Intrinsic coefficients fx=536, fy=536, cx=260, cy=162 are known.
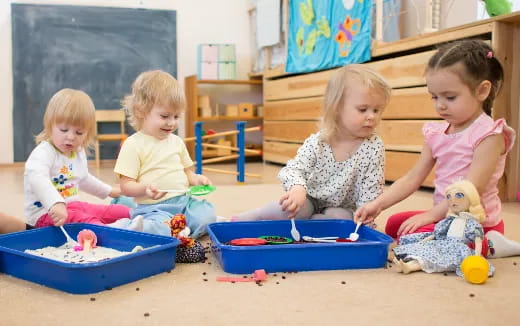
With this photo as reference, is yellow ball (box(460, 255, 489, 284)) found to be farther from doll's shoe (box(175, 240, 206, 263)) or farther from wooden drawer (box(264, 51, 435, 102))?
wooden drawer (box(264, 51, 435, 102))

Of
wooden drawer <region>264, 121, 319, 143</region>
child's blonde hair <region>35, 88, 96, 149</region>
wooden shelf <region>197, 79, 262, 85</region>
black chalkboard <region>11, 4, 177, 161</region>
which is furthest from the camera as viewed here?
wooden shelf <region>197, 79, 262, 85</region>

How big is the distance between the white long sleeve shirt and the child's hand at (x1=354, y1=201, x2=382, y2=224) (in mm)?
737

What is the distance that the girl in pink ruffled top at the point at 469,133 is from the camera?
134 cm

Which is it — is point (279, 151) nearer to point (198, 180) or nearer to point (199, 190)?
point (198, 180)

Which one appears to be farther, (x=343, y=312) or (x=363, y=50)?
(x=363, y=50)

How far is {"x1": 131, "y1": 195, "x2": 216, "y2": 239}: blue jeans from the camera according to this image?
1.49 meters

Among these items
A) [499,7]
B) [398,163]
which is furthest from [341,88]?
[398,163]

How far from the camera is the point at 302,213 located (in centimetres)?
155

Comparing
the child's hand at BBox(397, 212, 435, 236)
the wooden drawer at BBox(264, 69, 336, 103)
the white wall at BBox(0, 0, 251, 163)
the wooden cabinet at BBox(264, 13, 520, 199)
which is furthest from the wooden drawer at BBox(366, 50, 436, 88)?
the white wall at BBox(0, 0, 251, 163)

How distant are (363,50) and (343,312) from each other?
2.33 m

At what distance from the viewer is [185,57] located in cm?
466

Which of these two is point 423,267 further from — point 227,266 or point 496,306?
point 227,266

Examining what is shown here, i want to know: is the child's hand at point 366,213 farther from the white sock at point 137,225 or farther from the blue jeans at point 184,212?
the white sock at point 137,225

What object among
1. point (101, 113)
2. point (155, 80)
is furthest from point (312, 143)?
point (101, 113)
